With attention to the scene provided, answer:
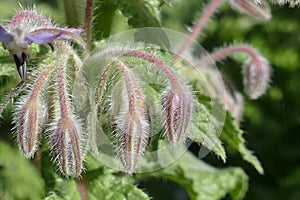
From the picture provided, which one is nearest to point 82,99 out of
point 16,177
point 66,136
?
point 66,136

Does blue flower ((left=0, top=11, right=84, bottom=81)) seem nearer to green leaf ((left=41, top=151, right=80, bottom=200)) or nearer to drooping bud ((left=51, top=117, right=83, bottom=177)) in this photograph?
drooping bud ((left=51, top=117, right=83, bottom=177))

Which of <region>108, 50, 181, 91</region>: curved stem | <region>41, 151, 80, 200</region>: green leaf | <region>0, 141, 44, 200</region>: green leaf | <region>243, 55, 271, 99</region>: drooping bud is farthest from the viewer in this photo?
<region>0, 141, 44, 200</region>: green leaf

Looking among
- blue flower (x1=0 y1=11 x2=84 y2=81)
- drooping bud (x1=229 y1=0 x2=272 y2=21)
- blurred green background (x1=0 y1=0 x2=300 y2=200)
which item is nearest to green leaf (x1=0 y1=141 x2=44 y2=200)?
drooping bud (x1=229 y1=0 x2=272 y2=21)

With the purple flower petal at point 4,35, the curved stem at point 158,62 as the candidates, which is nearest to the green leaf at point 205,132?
the curved stem at point 158,62

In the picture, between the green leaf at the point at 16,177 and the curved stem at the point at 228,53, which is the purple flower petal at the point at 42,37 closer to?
the curved stem at the point at 228,53

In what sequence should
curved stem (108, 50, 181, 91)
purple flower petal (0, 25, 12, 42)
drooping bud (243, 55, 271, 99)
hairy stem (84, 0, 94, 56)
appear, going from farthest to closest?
drooping bud (243, 55, 271, 99)
hairy stem (84, 0, 94, 56)
curved stem (108, 50, 181, 91)
purple flower petal (0, 25, 12, 42)

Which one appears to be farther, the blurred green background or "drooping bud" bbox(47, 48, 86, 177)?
the blurred green background

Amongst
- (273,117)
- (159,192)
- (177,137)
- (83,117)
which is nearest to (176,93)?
(177,137)
